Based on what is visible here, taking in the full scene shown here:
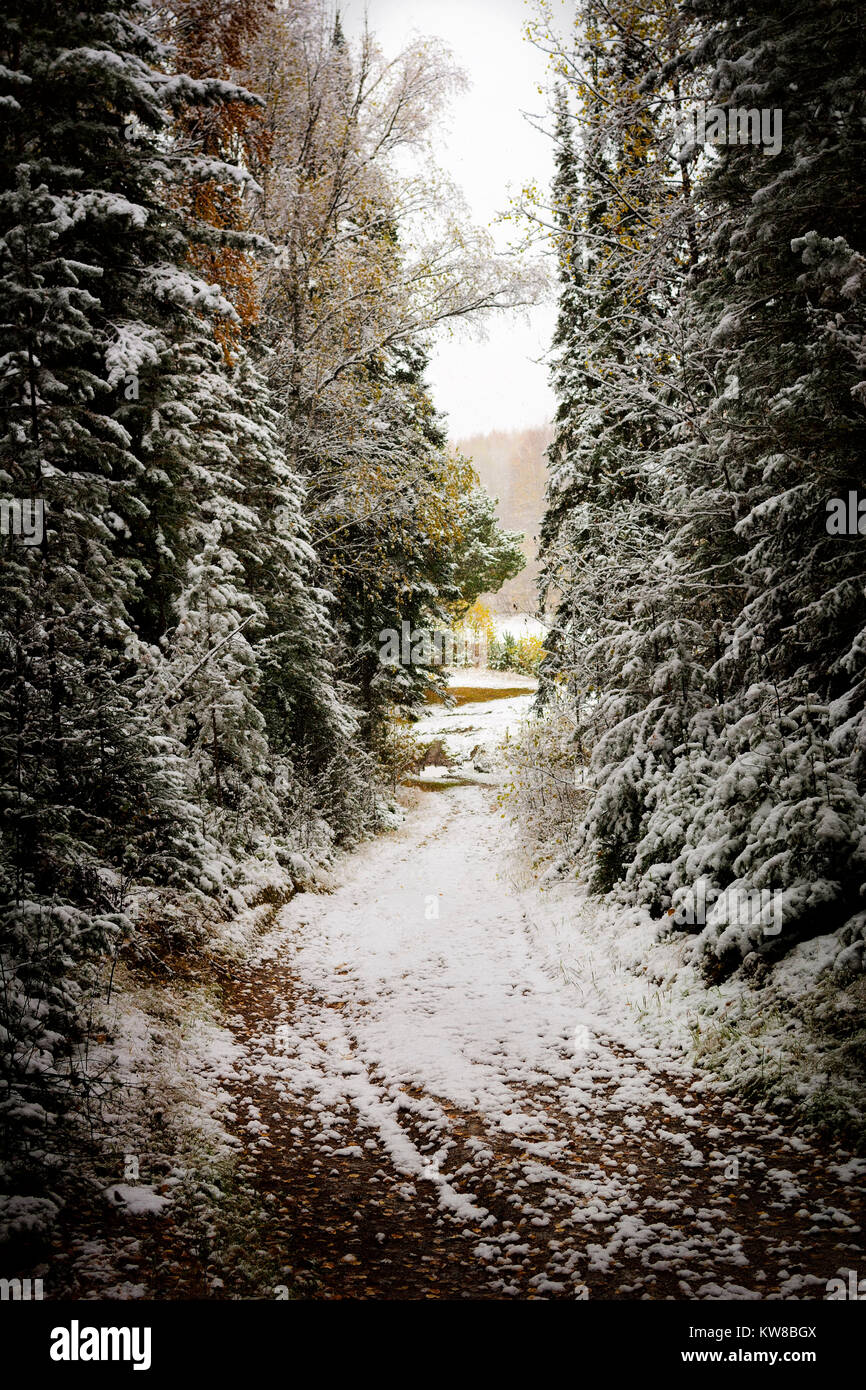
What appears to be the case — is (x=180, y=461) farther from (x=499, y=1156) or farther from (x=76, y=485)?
(x=499, y=1156)

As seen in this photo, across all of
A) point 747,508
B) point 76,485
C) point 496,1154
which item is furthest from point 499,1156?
point 76,485

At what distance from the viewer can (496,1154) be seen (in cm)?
444

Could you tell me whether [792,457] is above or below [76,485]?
above

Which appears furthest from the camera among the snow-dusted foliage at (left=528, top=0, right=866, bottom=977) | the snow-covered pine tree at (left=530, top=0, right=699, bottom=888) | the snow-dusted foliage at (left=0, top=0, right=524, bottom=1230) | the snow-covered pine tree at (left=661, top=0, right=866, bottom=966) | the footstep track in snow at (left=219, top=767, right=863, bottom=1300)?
the snow-covered pine tree at (left=530, top=0, right=699, bottom=888)

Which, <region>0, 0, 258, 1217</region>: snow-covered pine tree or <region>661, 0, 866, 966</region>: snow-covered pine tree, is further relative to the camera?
<region>661, 0, 866, 966</region>: snow-covered pine tree

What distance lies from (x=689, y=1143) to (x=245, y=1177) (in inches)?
105

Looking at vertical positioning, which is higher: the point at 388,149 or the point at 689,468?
the point at 388,149

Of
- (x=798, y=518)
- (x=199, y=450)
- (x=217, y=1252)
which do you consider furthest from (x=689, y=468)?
(x=217, y=1252)

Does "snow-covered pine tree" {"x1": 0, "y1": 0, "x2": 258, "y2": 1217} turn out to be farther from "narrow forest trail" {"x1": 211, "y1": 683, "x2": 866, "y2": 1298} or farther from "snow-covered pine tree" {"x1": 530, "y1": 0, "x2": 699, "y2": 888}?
"snow-covered pine tree" {"x1": 530, "y1": 0, "x2": 699, "y2": 888}

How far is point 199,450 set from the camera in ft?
27.6

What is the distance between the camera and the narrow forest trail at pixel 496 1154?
3.34m

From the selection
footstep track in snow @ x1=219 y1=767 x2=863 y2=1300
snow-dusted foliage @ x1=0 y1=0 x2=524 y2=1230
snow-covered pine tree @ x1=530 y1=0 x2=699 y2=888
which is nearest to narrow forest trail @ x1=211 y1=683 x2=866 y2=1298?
footstep track in snow @ x1=219 y1=767 x2=863 y2=1300

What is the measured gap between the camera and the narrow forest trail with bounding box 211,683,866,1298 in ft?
11.0
